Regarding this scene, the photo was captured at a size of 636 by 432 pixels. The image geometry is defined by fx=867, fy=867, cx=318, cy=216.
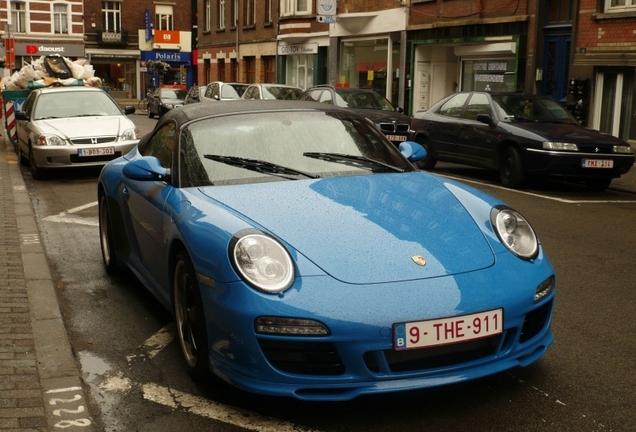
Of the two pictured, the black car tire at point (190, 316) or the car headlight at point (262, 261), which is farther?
the black car tire at point (190, 316)

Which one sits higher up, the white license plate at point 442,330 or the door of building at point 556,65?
the door of building at point 556,65

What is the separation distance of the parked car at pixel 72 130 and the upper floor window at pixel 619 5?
11233 millimetres

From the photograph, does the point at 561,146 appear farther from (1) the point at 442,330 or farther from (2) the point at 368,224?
(1) the point at 442,330

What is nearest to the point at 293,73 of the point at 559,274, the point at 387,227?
the point at 559,274

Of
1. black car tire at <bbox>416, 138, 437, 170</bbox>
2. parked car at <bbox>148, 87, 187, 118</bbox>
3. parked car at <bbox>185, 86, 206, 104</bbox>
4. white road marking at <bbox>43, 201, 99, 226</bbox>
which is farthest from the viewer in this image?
parked car at <bbox>148, 87, 187, 118</bbox>

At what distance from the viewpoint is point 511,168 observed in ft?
43.1

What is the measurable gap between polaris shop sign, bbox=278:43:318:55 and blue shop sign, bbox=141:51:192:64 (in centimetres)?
2717

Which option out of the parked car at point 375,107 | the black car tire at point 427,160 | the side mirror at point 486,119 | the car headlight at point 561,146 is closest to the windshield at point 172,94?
the parked car at point 375,107

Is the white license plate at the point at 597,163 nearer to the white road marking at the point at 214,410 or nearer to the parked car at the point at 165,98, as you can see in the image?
the white road marking at the point at 214,410

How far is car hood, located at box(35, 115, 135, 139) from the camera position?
13.9 metres

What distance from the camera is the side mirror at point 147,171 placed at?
16.3 feet

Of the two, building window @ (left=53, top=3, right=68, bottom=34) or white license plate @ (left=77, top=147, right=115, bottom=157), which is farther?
building window @ (left=53, top=3, right=68, bottom=34)

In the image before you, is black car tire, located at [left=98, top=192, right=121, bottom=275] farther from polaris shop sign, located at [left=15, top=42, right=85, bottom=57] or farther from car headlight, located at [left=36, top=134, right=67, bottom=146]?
polaris shop sign, located at [left=15, top=42, right=85, bottom=57]

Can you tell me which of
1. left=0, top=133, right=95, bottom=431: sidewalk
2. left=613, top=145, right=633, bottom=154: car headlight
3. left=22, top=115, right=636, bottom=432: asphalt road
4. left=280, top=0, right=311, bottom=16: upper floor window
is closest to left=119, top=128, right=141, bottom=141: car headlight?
left=0, top=133, right=95, bottom=431: sidewalk
